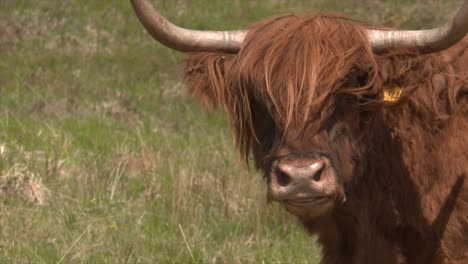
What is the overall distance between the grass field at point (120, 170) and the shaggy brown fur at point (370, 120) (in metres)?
0.49

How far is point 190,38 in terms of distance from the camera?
5.92 meters

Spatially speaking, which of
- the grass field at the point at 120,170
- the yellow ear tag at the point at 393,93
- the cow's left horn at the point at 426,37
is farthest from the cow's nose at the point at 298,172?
the grass field at the point at 120,170

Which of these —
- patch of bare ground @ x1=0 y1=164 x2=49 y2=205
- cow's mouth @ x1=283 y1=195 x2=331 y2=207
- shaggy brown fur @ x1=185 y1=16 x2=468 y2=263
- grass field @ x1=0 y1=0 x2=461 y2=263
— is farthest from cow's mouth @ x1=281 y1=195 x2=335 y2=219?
patch of bare ground @ x1=0 y1=164 x2=49 y2=205

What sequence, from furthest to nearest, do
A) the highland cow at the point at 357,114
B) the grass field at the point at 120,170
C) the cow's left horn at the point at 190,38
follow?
the grass field at the point at 120,170 < the cow's left horn at the point at 190,38 < the highland cow at the point at 357,114

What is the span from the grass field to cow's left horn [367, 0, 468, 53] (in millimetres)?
578

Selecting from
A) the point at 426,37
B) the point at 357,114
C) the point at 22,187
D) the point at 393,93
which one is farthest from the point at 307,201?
the point at 22,187

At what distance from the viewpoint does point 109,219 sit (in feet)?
27.8

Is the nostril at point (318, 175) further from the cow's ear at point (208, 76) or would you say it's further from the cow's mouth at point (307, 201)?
the cow's ear at point (208, 76)

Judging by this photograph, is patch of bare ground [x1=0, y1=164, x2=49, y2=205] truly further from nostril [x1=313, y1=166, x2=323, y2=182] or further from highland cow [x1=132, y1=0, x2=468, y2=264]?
nostril [x1=313, y1=166, x2=323, y2=182]

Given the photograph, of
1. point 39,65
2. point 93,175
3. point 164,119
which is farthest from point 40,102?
point 93,175

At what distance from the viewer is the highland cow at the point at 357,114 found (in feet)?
17.7

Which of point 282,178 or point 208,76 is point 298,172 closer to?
point 282,178

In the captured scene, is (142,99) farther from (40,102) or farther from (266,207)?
(266,207)

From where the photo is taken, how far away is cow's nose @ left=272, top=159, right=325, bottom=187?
5.08 m
